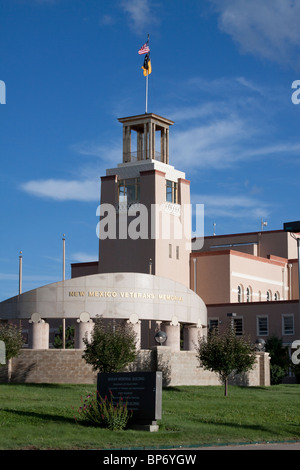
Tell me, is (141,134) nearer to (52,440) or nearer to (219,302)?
(219,302)

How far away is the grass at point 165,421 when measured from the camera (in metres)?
25.5

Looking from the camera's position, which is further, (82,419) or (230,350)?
(230,350)

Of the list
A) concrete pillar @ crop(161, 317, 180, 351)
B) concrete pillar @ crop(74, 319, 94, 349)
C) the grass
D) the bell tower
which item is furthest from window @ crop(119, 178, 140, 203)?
the grass

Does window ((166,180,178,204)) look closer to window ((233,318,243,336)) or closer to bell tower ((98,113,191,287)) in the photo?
bell tower ((98,113,191,287))

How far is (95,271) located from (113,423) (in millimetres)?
53236

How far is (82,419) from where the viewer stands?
2934 centimetres

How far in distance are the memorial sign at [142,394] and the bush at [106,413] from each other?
25 cm

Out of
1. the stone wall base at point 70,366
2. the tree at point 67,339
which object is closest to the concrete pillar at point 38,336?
the stone wall base at point 70,366

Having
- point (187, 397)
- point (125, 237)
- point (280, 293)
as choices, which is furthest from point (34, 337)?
point (280, 293)

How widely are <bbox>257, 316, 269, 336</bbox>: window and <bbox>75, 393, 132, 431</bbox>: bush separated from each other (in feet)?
141

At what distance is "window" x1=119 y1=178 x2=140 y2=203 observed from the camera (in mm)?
74875

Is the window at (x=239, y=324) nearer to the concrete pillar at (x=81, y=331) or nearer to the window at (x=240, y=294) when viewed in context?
the window at (x=240, y=294)

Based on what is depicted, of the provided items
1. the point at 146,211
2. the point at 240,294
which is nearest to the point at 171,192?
the point at 146,211

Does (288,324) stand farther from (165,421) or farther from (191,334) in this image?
(165,421)
